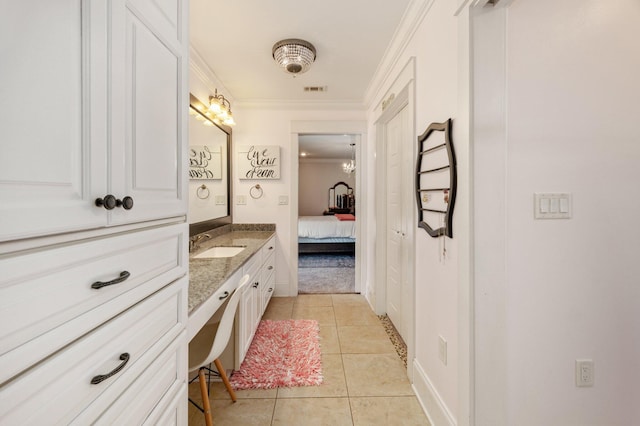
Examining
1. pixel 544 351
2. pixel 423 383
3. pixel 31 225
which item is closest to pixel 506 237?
pixel 544 351

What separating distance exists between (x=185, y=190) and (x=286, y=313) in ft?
7.81

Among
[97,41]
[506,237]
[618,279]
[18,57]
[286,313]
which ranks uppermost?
[97,41]

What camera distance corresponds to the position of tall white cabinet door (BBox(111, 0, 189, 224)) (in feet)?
2.15

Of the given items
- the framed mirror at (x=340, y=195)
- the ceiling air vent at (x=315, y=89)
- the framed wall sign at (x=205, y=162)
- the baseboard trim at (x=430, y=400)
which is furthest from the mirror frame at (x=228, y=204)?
the framed mirror at (x=340, y=195)

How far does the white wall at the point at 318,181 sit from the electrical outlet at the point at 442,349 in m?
7.45

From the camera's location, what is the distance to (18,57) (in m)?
0.44

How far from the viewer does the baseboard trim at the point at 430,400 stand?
1.42m

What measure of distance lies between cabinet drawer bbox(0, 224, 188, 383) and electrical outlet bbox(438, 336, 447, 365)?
1.41m

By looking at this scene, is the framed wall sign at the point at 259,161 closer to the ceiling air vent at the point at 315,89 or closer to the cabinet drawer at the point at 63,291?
the ceiling air vent at the point at 315,89

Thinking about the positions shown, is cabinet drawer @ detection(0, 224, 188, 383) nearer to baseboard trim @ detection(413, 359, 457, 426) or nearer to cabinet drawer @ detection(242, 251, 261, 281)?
cabinet drawer @ detection(242, 251, 261, 281)

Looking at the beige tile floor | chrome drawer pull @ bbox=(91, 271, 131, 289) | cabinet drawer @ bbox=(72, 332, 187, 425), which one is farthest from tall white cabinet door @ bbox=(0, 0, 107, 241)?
the beige tile floor

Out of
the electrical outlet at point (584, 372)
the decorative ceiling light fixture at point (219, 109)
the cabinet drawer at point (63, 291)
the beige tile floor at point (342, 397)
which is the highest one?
Answer: the decorative ceiling light fixture at point (219, 109)

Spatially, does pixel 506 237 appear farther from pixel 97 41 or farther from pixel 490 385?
pixel 97 41

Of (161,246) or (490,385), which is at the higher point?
(161,246)
